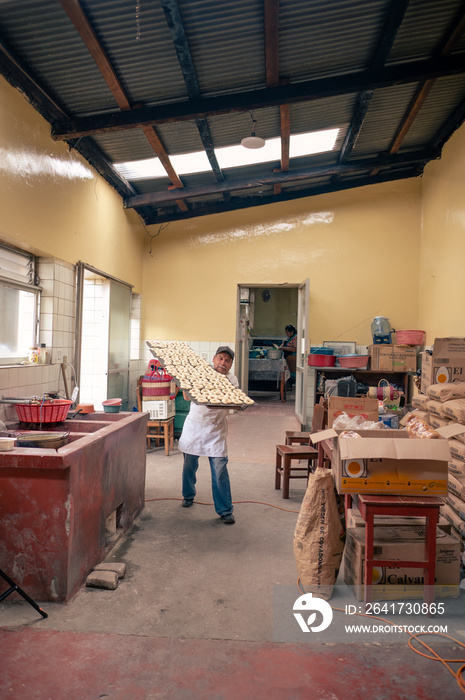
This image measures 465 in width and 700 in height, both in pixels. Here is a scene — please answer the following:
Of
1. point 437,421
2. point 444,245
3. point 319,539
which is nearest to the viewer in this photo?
point 319,539

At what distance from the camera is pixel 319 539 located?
105 inches

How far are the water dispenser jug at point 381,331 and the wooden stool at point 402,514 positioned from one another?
5.16 meters

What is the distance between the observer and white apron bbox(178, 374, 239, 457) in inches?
153

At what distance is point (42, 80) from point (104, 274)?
8.33 feet

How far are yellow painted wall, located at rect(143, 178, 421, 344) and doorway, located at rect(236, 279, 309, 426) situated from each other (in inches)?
14.8

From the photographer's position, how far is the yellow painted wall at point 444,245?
6.04m

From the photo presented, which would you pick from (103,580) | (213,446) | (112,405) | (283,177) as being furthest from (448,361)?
(283,177)

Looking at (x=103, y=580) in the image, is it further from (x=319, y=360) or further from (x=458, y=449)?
(x=319, y=360)

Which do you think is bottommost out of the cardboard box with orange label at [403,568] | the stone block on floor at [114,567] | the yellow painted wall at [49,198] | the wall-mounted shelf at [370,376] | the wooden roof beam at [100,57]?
the stone block on floor at [114,567]

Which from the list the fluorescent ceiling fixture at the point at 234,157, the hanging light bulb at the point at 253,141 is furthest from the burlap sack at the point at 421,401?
the fluorescent ceiling fixture at the point at 234,157

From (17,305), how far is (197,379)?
1.97 m

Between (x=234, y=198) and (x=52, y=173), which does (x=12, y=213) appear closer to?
(x=52, y=173)

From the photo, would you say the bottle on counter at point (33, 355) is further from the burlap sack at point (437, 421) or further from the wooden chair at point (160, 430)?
the burlap sack at point (437, 421)

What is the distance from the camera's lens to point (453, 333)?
241 inches
